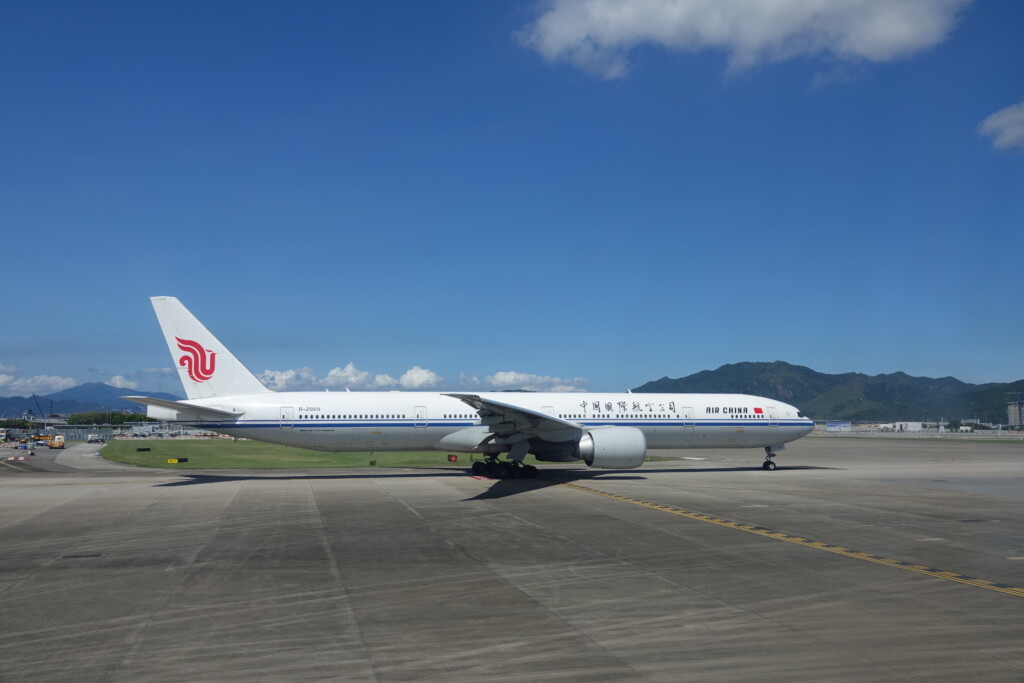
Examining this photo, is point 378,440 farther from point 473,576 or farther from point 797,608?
point 797,608

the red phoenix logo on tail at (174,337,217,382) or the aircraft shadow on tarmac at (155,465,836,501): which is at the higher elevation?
the red phoenix logo on tail at (174,337,217,382)

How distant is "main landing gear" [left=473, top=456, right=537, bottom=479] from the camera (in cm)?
2833

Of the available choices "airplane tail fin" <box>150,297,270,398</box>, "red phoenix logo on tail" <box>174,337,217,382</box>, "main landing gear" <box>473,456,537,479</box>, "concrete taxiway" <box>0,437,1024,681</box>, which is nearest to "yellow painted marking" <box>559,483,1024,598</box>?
"concrete taxiway" <box>0,437,1024,681</box>

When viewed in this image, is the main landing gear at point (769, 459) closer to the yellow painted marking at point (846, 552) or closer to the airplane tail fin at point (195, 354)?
the yellow painted marking at point (846, 552)

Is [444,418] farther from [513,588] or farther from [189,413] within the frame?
[513,588]

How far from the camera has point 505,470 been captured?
95.0 feet

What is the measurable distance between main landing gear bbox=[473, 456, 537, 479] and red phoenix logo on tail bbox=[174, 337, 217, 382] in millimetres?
11810

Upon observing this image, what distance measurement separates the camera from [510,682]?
6.45m

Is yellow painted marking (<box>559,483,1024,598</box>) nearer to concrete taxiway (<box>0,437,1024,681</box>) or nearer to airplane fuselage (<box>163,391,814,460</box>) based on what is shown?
concrete taxiway (<box>0,437,1024,681</box>)

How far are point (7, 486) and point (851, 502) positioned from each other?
98.0 feet

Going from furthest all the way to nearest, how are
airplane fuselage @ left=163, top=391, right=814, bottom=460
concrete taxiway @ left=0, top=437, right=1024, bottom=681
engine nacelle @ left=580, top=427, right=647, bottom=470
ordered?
airplane fuselage @ left=163, top=391, right=814, bottom=460 → engine nacelle @ left=580, top=427, right=647, bottom=470 → concrete taxiway @ left=0, top=437, right=1024, bottom=681

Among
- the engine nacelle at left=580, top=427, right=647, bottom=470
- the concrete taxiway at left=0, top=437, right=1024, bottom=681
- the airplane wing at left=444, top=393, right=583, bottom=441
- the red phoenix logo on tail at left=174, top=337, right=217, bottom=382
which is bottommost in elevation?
the concrete taxiway at left=0, top=437, right=1024, bottom=681

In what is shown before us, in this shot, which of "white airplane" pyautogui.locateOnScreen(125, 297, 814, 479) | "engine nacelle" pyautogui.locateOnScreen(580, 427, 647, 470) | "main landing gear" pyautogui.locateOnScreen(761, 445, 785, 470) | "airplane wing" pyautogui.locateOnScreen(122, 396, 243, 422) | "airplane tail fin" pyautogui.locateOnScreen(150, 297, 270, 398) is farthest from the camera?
"main landing gear" pyautogui.locateOnScreen(761, 445, 785, 470)

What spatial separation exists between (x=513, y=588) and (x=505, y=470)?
18.8 m
